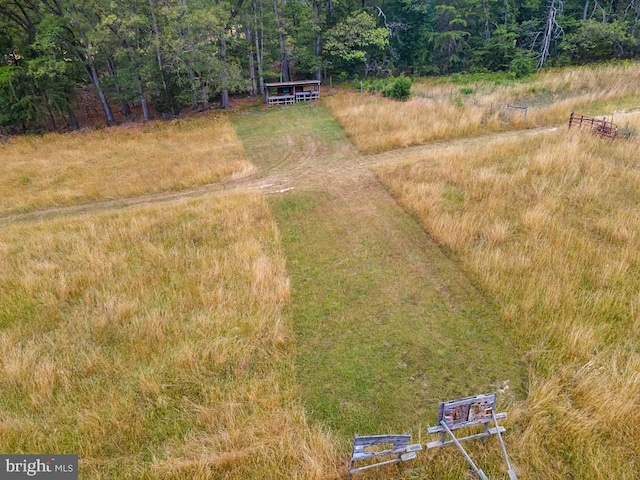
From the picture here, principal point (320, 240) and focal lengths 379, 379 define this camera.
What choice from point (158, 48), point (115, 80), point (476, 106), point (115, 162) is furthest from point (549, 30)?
point (115, 162)

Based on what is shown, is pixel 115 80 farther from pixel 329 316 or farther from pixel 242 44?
pixel 329 316

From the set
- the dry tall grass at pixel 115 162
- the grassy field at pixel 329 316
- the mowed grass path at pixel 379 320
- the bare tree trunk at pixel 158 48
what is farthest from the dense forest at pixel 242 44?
the mowed grass path at pixel 379 320

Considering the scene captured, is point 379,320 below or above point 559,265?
below

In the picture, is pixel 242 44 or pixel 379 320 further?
pixel 242 44

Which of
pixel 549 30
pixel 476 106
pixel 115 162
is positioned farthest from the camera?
pixel 549 30

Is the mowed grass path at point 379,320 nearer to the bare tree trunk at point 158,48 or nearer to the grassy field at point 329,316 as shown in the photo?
the grassy field at point 329,316

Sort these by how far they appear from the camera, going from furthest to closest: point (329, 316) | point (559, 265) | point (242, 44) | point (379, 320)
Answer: point (242, 44) → point (559, 265) → point (329, 316) → point (379, 320)

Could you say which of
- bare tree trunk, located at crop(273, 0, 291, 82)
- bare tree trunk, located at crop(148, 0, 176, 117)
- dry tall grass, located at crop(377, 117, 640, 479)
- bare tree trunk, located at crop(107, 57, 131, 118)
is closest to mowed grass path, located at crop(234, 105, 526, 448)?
dry tall grass, located at crop(377, 117, 640, 479)
